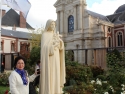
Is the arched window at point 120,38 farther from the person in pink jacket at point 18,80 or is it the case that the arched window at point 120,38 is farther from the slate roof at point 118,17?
the person in pink jacket at point 18,80

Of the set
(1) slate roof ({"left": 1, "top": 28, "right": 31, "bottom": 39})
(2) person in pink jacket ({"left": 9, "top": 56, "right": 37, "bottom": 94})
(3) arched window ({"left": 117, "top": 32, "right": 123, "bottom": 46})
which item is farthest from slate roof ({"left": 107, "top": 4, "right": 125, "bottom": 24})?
(2) person in pink jacket ({"left": 9, "top": 56, "right": 37, "bottom": 94})

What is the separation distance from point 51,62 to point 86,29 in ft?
117

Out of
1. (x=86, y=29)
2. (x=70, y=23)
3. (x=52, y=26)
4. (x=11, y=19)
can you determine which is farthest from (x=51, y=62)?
(x=11, y=19)

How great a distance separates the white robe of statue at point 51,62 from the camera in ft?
12.6

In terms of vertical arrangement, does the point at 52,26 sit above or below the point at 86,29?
below

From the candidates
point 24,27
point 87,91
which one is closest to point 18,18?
point 24,27

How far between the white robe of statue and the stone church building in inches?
1231

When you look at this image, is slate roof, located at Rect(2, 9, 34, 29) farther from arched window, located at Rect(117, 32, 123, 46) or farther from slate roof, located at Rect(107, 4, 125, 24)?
arched window, located at Rect(117, 32, 123, 46)

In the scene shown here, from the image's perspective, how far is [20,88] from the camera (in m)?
3.24

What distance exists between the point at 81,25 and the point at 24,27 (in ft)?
54.8

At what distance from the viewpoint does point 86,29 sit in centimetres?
3903

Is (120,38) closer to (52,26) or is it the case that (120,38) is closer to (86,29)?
(86,29)

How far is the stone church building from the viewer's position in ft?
125

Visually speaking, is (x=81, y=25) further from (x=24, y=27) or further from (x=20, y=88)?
(x=20, y=88)
